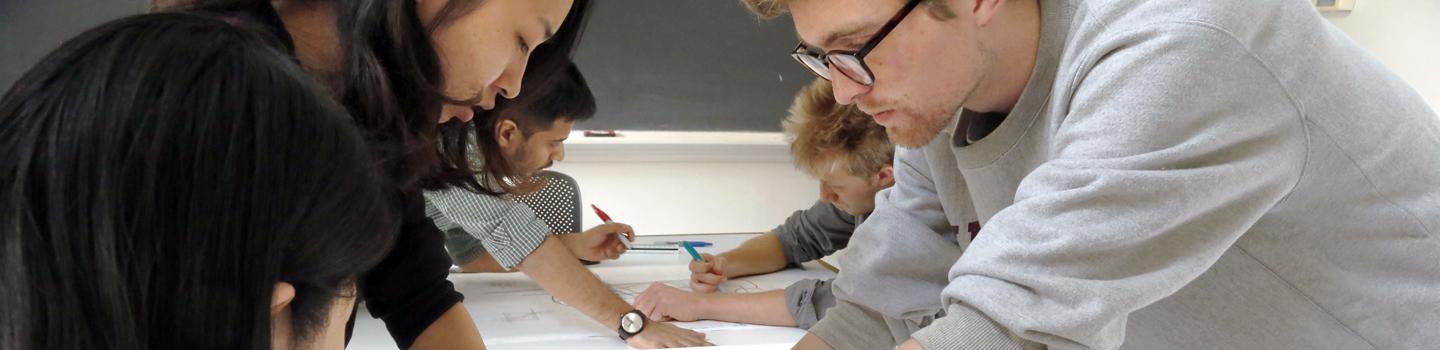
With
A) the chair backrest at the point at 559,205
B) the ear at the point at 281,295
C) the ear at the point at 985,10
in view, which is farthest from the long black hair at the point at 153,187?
the chair backrest at the point at 559,205

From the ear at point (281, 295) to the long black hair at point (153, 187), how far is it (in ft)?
0.05

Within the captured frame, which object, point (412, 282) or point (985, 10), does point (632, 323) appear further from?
point (985, 10)

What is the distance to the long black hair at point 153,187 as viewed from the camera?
0.46m

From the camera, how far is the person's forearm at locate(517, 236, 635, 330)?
171 cm

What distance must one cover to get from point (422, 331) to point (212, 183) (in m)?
0.69

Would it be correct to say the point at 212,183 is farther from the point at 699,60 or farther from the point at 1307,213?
the point at 699,60

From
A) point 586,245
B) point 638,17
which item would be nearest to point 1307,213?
point 586,245

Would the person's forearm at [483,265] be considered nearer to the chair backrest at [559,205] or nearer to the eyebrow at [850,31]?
the chair backrest at [559,205]

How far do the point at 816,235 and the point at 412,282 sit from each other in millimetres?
1263

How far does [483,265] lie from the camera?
2113 mm

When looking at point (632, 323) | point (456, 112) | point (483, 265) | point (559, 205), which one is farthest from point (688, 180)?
point (456, 112)

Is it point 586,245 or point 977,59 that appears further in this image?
point 586,245

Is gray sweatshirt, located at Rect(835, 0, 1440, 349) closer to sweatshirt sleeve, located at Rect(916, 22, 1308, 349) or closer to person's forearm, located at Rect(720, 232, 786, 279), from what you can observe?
sweatshirt sleeve, located at Rect(916, 22, 1308, 349)

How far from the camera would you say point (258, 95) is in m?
0.50
